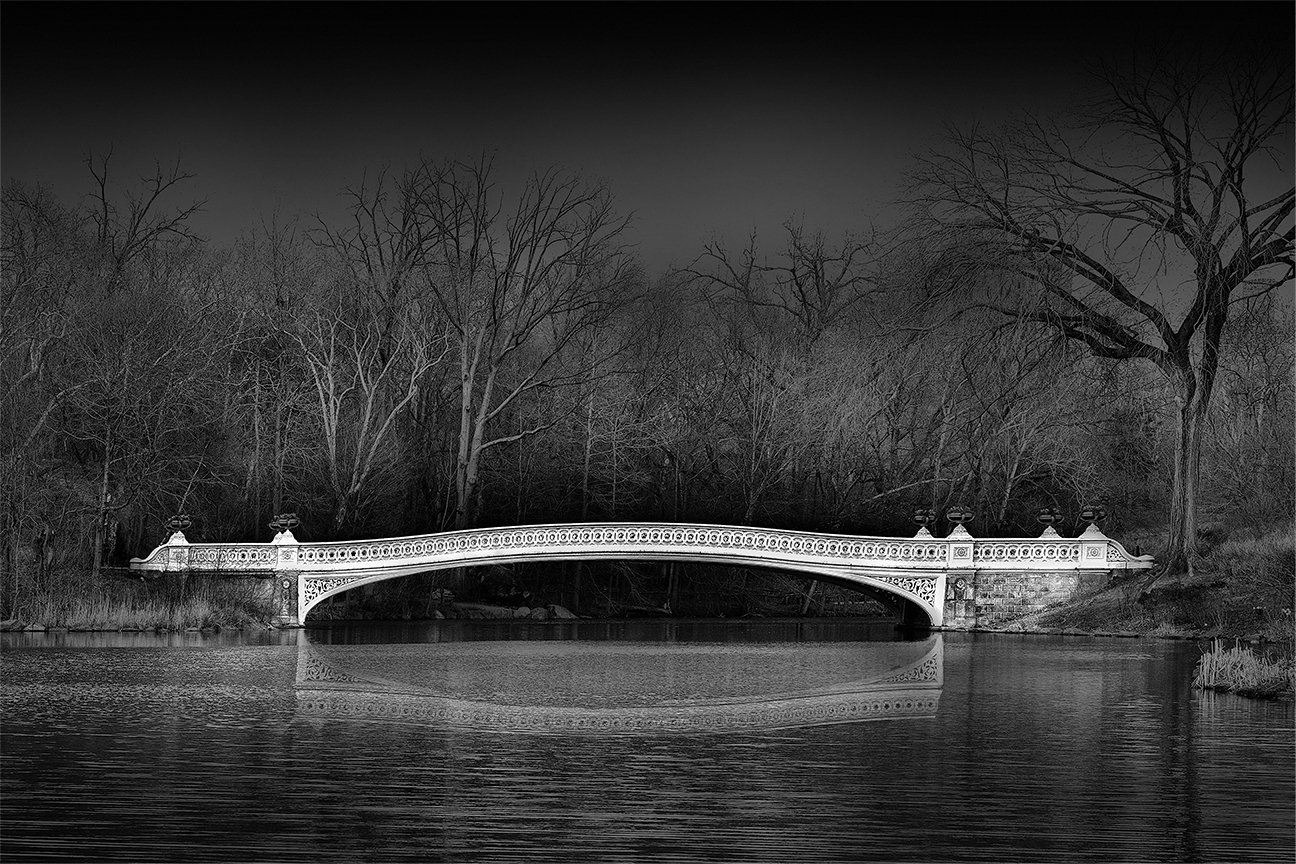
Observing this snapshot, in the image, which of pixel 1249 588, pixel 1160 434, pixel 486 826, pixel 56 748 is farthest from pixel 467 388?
pixel 486 826

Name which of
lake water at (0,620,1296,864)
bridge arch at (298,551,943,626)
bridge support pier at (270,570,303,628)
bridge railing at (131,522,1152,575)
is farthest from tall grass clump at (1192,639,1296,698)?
bridge support pier at (270,570,303,628)

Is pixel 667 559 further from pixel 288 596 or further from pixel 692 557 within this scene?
pixel 288 596

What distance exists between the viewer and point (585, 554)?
117 feet

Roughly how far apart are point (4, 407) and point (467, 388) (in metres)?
16.6

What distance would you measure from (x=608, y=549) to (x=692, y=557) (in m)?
Answer: 1.87

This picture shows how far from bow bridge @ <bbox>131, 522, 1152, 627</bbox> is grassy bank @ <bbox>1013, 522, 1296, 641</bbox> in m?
0.97

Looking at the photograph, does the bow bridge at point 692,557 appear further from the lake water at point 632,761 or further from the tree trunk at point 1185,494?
the lake water at point 632,761

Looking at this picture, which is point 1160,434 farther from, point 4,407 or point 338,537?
point 4,407

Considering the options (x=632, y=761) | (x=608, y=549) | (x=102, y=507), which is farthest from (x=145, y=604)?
(x=632, y=761)

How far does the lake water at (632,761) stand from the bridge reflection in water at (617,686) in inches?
4.0

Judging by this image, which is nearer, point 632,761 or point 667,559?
point 632,761

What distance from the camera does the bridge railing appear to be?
3550 cm

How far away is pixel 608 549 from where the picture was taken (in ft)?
117

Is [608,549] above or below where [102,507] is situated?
below
